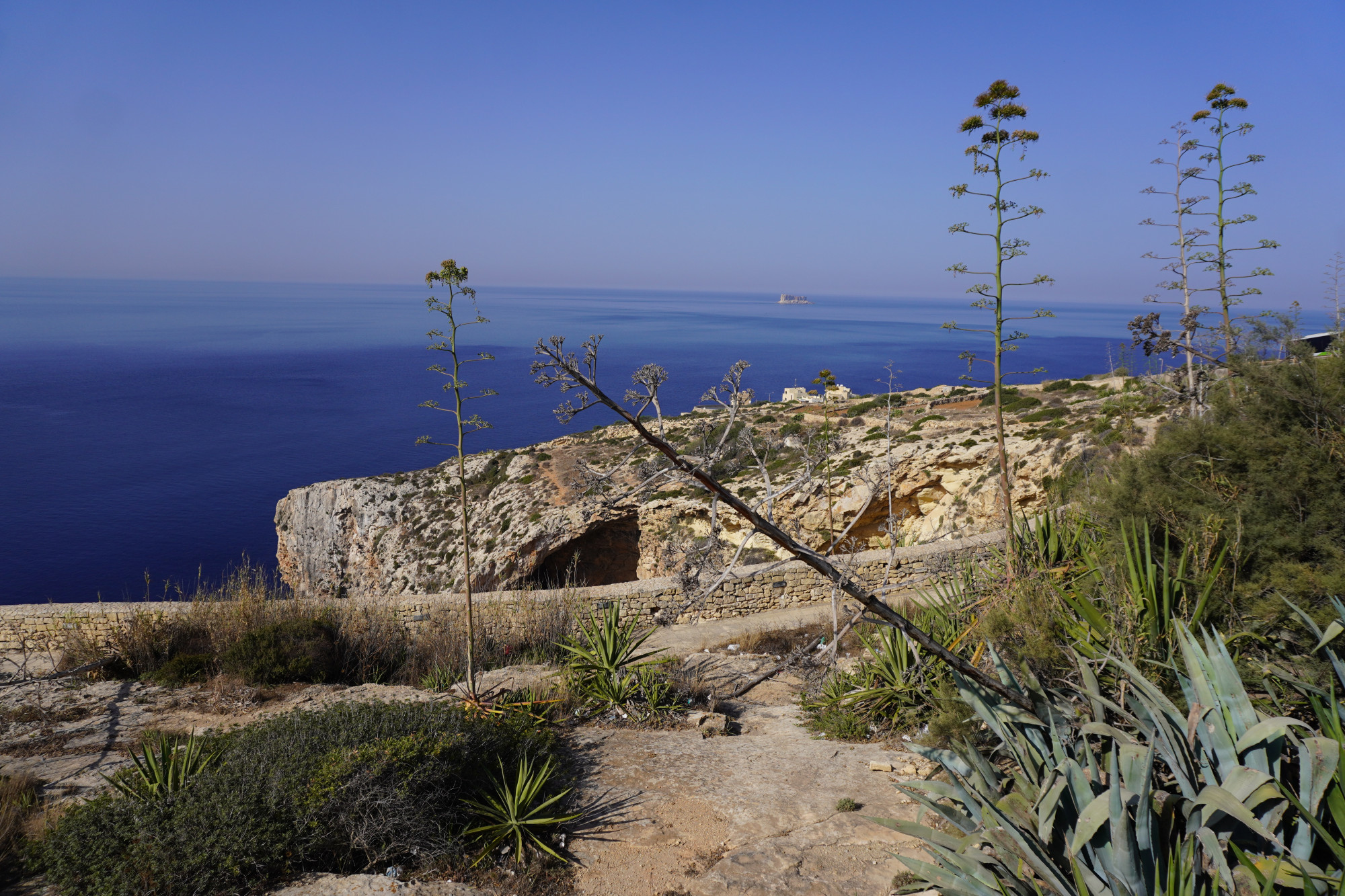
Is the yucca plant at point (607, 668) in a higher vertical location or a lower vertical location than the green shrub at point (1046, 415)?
lower

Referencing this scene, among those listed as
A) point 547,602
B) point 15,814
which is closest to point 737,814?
point 15,814

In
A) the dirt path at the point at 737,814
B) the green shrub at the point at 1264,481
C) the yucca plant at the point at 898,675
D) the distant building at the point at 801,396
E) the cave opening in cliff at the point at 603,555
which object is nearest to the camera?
the dirt path at the point at 737,814

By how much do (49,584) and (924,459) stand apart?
37.2 meters

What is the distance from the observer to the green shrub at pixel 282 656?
763 cm

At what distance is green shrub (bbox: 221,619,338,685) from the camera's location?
763cm

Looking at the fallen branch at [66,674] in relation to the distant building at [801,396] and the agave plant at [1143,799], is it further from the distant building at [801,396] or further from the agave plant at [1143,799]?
the distant building at [801,396]

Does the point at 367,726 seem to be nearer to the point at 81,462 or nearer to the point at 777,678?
the point at 777,678

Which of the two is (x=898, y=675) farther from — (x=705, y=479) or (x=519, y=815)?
(x=705, y=479)

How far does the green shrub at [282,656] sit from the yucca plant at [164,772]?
2.63m

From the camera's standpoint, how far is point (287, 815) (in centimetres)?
424

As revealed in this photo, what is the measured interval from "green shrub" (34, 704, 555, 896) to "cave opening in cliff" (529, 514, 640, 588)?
50.8 ft

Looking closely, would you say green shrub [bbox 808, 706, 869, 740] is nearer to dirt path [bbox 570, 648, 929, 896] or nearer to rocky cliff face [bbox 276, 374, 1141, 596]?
dirt path [bbox 570, 648, 929, 896]

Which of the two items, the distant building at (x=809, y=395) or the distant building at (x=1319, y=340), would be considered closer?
the distant building at (x=1319, y=340)

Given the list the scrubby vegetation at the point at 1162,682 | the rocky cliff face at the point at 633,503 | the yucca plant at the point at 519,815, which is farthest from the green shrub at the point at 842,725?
the yucca plant at the point at 519,815
